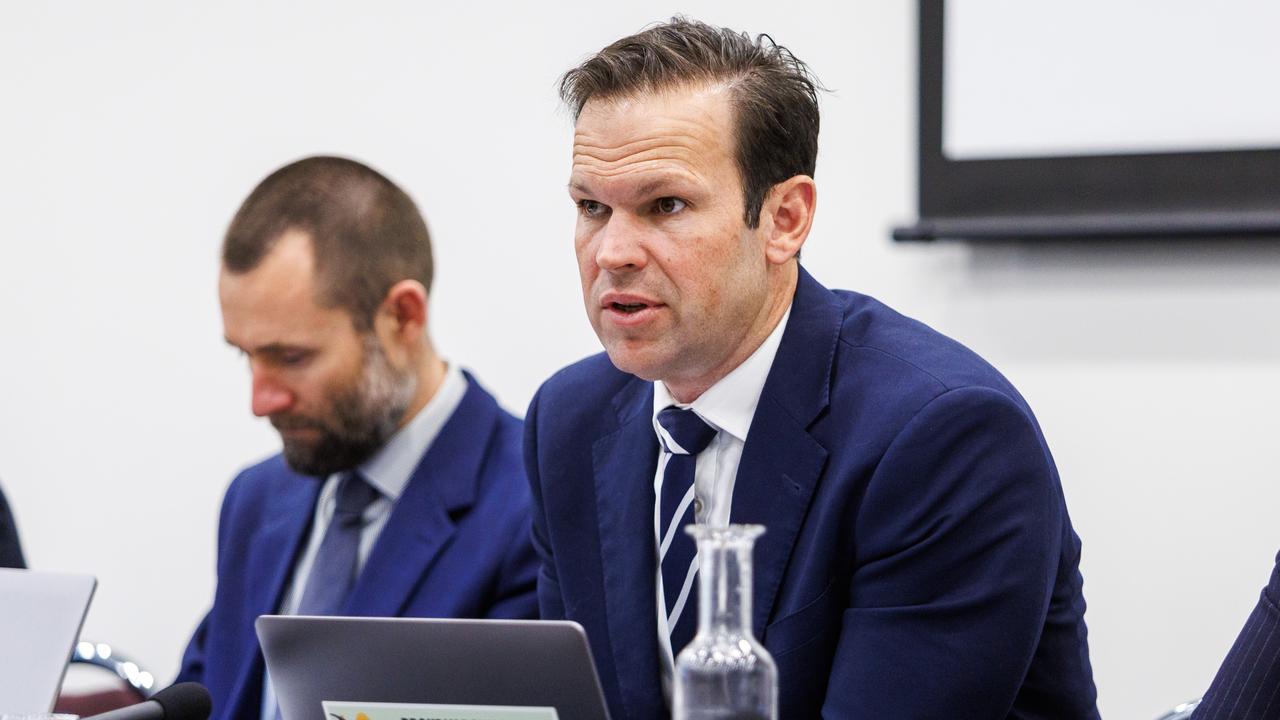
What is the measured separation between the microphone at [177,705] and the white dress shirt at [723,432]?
521 mm

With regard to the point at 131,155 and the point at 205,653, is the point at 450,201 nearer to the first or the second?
the point at 131,155

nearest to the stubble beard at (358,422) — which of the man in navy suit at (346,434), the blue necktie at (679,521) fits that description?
the man in navy suit at (346,434)

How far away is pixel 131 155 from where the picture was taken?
315cm

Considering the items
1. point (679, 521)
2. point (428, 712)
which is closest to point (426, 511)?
point (679, 521)

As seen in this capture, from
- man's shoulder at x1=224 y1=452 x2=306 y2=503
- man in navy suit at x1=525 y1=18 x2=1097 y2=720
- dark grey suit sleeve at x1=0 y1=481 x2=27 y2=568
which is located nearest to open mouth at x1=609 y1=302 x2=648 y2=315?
man in navy suit at x1=525 y1=18 x2=1097 y2=720

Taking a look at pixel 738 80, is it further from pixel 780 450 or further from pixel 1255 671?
pixel 1255 671

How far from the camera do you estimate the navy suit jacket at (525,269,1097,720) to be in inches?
57.4

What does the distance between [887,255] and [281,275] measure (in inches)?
38.6

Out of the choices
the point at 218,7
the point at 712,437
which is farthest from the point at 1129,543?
the point at 218,7

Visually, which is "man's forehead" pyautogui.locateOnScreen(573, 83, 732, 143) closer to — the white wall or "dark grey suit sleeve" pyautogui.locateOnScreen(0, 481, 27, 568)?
the white wall

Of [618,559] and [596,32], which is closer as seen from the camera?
[618,559]

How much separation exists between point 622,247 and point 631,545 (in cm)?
34

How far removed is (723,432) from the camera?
1.68 metres

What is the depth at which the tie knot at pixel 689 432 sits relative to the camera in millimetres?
1676
